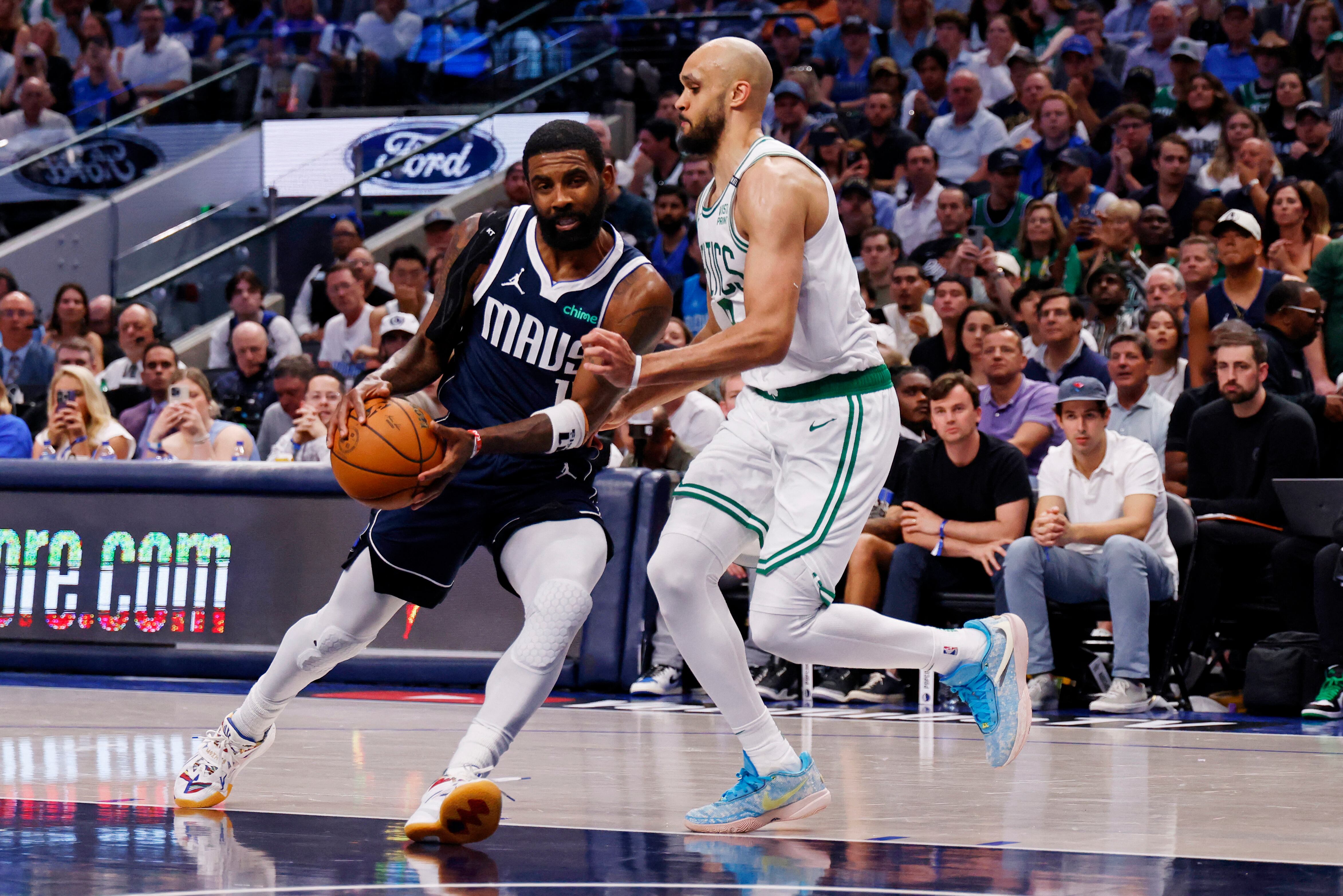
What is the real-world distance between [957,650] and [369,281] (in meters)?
9.88

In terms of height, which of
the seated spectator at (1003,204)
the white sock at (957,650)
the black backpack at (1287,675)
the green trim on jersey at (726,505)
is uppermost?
the seated spectator at (1003,204)

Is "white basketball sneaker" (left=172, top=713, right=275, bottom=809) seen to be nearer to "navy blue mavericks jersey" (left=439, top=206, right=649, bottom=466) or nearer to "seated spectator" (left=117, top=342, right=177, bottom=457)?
"navy blue mavericks jersey" (left=439, top=206, right=649, bottom=466)

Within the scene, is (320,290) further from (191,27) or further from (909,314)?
(191,27)

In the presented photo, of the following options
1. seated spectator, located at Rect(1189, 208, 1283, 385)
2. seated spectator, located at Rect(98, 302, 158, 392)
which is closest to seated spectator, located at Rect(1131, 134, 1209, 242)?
seated spectator, located at Rect(1189, 208, 1283, 385)

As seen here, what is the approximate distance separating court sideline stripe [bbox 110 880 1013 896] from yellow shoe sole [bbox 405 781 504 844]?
446 mm

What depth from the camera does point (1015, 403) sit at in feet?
32.5

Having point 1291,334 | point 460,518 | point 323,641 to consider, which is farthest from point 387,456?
point 1291,334

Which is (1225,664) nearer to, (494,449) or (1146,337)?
(1146,337)

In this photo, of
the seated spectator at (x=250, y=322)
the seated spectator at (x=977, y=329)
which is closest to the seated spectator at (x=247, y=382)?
the seated spectator at (x=250, y=322)

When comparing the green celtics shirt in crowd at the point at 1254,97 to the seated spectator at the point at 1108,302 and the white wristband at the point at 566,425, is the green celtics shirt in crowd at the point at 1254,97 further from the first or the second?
the white wristband at the point at 566,425

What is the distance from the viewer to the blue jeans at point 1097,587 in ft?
27.2

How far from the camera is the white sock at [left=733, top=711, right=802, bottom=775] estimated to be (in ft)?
15.6

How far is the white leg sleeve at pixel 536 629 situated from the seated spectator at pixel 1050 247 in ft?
25.4

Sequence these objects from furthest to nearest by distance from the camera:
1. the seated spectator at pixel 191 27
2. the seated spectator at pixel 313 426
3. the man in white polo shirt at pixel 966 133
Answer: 1. the seated spectator at pixel 191 27
2. the man in white polo shirt at pixel 966 133
3. the seated spectator at pixel 313 426
